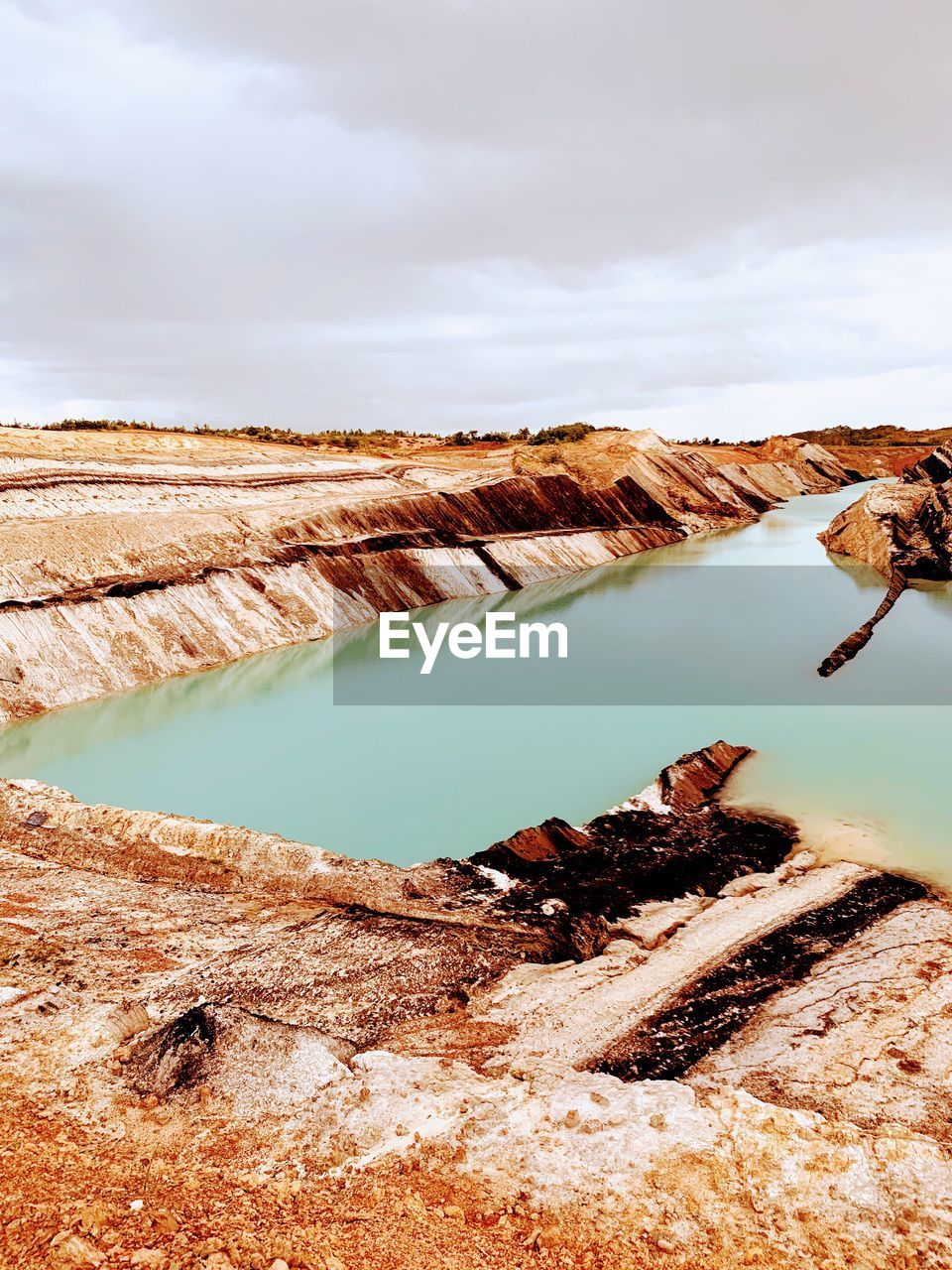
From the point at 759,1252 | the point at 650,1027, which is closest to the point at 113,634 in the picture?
the point at 650,1027

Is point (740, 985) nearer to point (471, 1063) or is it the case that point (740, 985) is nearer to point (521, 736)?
point (471, 1063)

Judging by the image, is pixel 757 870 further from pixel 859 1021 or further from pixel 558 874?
pixel 859 1021

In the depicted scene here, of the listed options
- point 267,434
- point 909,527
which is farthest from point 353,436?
point 909,527

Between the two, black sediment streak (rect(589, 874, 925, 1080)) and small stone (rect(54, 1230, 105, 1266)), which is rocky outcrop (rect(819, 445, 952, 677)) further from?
small stone (rect(54, 1230, 105, 1266))

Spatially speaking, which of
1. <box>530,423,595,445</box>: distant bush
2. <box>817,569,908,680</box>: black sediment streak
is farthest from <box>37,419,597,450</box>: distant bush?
<box>817,569,908,680</box>: black sediment streak

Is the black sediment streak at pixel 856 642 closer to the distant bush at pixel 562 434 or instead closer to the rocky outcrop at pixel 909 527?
the rocky outcrop at pixel 909 527

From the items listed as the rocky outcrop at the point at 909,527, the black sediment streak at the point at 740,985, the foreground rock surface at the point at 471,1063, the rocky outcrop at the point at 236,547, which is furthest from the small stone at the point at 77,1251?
the rocky outcrop at the point at 909,527
